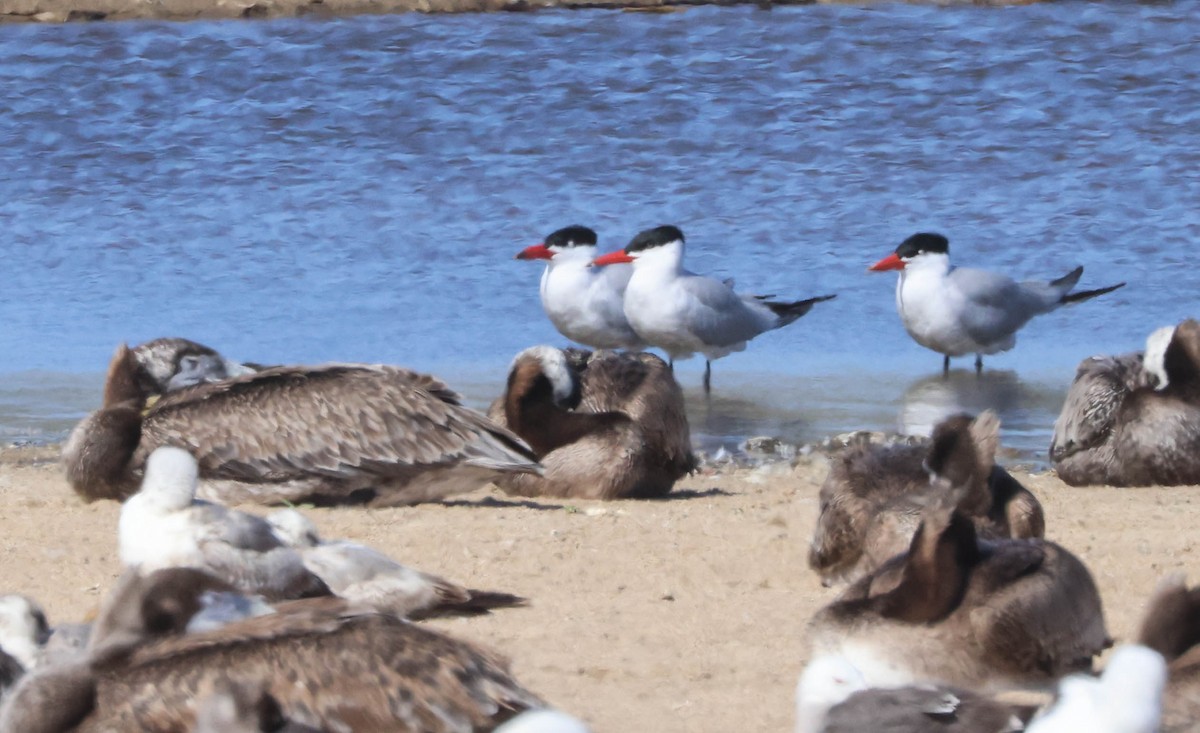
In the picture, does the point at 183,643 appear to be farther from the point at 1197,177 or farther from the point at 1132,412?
the point at 1197,177

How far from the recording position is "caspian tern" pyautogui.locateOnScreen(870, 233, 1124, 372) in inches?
564

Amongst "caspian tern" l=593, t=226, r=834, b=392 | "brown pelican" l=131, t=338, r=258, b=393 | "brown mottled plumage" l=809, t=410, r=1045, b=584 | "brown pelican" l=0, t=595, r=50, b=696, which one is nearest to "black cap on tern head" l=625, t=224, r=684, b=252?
"caspian tern" l=593, t=226, r=834, b=392

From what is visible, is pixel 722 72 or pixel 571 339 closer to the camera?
pixel 571 339

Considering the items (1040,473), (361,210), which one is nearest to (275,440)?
(1040,473)

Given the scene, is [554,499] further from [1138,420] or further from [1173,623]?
[1173,623]

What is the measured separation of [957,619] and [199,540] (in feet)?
7.72

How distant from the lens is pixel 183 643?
4578 mm

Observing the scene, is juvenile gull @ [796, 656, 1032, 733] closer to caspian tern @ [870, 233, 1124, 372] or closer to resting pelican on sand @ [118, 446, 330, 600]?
resting pelican on sand @ [118, 446, 330, 600]

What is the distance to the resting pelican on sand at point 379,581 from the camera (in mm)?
6535

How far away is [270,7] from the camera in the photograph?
93.8ft

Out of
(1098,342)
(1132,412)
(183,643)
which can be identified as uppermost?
(183,643)

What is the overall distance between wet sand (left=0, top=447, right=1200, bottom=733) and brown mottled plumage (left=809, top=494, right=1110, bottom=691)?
0.30 meters

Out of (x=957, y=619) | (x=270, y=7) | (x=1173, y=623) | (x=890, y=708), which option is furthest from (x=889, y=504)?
(x=270, y=7)

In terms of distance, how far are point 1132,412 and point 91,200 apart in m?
11.5
